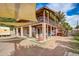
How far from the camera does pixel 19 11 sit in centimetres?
162

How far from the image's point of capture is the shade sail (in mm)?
1604

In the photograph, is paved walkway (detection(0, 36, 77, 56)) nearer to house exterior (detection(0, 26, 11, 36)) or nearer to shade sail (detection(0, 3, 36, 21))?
house exterior (detection(0, 26, 11, 36))

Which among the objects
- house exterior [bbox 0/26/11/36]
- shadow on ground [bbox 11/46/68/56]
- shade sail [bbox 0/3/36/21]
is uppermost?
shade sail [bbox 0/3/36/21]

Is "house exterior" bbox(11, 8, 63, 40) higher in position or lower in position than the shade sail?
lower

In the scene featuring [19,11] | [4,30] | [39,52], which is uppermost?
[19,11]

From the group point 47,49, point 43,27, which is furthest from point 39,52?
point 43,27

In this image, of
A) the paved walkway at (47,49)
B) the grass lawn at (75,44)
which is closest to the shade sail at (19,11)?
the paved walkway at (47,49)

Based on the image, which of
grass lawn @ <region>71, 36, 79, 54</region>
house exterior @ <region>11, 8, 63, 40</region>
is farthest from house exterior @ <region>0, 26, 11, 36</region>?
grass lawn @ <region>71, 36, 79, 54</region>

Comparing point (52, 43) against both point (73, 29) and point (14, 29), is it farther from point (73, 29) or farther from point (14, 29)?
point (14, 29)

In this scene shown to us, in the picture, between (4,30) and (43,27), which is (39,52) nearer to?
(43,27)

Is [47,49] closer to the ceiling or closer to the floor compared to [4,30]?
closer to the floor

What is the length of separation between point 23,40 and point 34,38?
0.10 meters

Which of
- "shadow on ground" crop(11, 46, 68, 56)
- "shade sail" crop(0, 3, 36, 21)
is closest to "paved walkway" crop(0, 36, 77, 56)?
"shadow on ground" crop(11, 46, 68, 56)

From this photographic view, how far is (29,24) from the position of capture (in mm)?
1614
